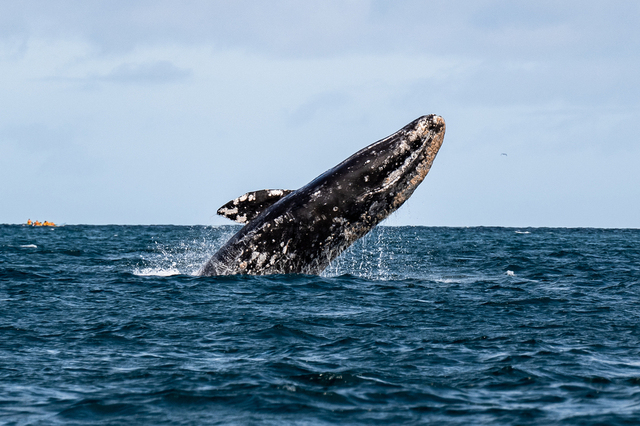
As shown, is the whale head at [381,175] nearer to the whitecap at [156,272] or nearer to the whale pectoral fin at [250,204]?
the whale pectoral fin at [250,204]

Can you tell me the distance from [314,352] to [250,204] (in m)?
5.63

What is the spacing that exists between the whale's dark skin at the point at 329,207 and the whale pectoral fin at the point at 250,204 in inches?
0.8

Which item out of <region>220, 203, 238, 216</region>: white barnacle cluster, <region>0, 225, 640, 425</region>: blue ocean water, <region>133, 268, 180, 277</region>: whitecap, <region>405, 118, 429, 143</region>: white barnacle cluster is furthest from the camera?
<region>133, 268, 180, 277</region>: whitecap

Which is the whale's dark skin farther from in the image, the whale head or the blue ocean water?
the blue ocean water

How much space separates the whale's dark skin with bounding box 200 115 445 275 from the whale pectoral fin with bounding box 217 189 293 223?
2 cm

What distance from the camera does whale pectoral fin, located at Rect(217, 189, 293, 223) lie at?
1452 centimetres

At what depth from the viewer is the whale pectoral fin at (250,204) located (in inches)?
572

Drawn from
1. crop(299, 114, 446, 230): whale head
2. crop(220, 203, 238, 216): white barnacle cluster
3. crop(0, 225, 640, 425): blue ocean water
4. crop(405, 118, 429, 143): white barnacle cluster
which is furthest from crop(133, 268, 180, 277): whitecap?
crop(405, 118, 429, 143): white barnacle cluster

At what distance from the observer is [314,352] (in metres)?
9.57

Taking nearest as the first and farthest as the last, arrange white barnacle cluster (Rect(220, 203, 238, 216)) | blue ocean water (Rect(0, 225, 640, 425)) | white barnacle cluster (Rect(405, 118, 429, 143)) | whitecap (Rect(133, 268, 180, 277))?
1. blue ocean water (Rect(0, 225, 640, 425))
2. white barnacle cluster (Rect(405, 118, 429, 143))
3. white barnacle cluster (Rect(220, 203, 238, 216))
4. whitecap (Rect(133, 268, 180, 277))

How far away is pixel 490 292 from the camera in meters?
15.7

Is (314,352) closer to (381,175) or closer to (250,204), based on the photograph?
(381,175)

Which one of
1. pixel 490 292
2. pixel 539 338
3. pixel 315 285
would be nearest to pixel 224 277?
pixel 315 285

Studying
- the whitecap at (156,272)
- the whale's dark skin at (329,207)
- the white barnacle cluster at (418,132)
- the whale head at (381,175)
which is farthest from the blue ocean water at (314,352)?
the white barnacle cluster at (418,132)
